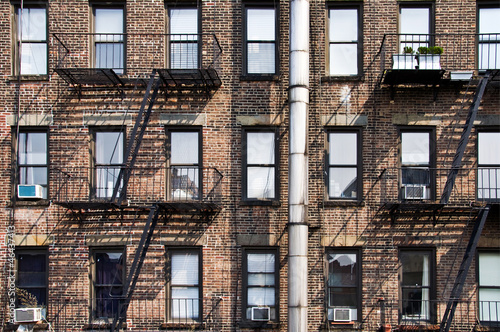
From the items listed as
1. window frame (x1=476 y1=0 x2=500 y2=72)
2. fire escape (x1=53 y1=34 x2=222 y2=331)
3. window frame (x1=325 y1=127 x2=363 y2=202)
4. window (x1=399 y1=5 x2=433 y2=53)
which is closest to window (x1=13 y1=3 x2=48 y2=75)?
fire escape (x1=53 y1=34 x2=222 y2=331)

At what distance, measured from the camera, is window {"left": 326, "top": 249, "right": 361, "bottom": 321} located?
14453 mm

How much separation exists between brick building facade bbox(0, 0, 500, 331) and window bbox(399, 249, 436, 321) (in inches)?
1.8

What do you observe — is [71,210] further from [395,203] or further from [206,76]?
[395,203]

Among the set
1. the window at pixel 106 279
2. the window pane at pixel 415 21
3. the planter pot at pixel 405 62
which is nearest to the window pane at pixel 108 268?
the window at pixel 106 279

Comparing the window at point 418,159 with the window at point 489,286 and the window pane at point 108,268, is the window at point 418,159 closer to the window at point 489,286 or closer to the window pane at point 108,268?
the window at point 489,286

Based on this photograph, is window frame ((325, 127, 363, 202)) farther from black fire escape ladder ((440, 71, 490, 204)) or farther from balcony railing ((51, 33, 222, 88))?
balcony railing ((51, 33, 222, 88))

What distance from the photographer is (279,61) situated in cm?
1503

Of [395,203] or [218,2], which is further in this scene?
[218,2]

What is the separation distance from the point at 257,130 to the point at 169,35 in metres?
3.38

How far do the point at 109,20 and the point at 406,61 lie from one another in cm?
775

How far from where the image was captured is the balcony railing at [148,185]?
14.7 metres

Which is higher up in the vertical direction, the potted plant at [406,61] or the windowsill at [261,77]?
the potted plant at [406,61]

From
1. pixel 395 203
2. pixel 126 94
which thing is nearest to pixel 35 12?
pixel 126 94

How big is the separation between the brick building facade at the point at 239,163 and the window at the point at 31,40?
4 centimetres
